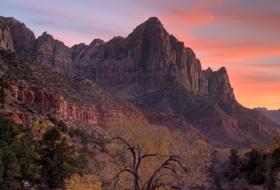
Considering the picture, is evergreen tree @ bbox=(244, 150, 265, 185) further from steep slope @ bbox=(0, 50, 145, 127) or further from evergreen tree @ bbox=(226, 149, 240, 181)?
steep slope @ bbox=(0, 50, 145, 127)

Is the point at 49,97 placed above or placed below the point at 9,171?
above

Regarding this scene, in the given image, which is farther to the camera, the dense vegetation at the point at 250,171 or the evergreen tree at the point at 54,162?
the dense vegetation at the point at 250,171

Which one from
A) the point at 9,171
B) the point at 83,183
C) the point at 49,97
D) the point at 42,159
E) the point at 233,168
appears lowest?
the point at 83,183

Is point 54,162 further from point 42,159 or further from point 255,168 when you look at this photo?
point 255,168

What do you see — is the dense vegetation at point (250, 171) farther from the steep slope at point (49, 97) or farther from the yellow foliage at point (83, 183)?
the steep slope at point (49, 97)

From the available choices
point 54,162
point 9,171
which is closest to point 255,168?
point 54,162

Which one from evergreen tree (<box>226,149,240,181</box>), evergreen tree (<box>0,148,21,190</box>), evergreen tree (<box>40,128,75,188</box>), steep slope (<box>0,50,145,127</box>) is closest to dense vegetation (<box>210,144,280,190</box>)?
evergreen tree (<box>226,149,240,181</box>)

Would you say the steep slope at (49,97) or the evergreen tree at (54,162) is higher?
the steep slope at (49,97)

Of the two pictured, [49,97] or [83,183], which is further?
[49,97]

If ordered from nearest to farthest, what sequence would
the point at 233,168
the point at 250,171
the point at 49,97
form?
the point at 250,171, the point at 233,168, the point at 49,97

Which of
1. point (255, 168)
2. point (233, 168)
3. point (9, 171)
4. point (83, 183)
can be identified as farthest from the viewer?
point (233, 168)

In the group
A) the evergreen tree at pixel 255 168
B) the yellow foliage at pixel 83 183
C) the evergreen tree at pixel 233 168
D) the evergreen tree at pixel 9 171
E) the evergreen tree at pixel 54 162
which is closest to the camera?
the evergreen tree at pixel 9 171

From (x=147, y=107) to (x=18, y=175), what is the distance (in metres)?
145

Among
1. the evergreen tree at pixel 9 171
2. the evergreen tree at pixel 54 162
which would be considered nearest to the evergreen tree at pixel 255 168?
the evergreen tree at pixel 54 162
